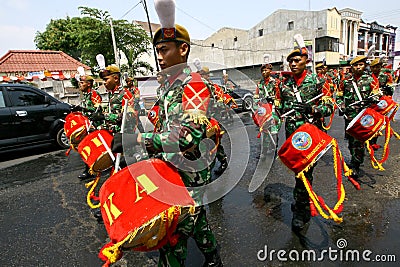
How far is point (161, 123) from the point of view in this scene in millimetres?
1839

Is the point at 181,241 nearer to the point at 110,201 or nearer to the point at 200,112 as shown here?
the point at 110,201

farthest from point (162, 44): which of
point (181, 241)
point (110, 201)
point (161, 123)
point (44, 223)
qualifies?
Result: point (44, 223)

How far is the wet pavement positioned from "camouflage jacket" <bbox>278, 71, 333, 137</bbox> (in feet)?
2.10

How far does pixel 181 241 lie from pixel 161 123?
807 mm

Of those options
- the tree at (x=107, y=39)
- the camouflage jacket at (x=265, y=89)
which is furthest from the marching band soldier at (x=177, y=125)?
the tree at (x=107, y=39)

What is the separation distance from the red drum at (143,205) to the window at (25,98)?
7.15m

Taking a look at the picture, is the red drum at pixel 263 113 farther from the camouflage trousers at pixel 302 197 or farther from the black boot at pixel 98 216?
the black boot at pixel 98 216

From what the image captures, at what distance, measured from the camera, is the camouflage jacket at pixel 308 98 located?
2.97m

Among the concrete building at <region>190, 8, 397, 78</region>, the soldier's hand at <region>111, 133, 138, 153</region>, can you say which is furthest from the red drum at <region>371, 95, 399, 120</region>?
the concrete building at <region>190, 8, 397, 78</region>

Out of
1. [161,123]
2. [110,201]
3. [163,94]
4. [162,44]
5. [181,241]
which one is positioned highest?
[162,44]

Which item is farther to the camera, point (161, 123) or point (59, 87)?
point (59, 87)

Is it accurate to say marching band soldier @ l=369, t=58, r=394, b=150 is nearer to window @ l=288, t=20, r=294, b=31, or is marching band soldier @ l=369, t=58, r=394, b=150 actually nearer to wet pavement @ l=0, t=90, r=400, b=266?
wet pavement @ l=0, t=90, r=400, b=266

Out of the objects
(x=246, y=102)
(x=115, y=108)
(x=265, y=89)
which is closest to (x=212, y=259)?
(x=115, y=108)

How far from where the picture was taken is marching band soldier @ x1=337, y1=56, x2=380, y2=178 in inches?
168
